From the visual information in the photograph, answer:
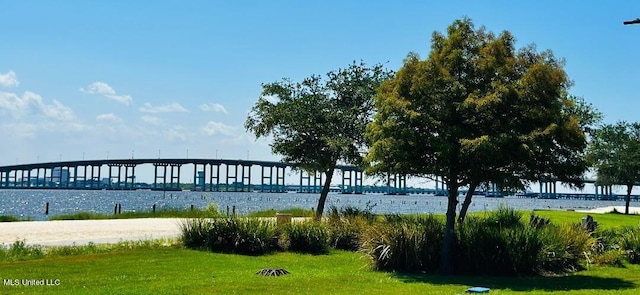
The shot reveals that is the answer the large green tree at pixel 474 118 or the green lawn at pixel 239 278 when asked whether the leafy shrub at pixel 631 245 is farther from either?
the large green tree at pixel 474 118

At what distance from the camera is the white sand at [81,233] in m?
25.3

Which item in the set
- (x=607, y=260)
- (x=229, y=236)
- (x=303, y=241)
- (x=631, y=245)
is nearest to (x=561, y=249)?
(x=607, y=260)

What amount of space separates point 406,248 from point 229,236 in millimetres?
6784

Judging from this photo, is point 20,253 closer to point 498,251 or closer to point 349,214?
point 349,214

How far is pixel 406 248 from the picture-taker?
60.3 ft

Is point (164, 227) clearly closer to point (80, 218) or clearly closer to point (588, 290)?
point (80, 218)

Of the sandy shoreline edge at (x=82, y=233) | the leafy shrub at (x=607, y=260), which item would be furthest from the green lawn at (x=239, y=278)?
the sandy shoreline edge at (x=82, y=233)

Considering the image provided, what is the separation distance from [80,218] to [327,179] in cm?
1789

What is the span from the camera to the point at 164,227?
33812 millimetres

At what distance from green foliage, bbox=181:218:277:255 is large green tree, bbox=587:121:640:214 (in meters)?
47.1

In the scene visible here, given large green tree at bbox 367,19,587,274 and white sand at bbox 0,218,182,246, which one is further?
white sand at bbox 0,218,182,246

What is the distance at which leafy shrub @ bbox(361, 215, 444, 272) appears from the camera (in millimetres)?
18344

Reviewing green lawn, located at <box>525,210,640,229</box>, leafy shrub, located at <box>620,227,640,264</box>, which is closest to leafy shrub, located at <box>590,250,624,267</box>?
leafy shrub, located at <box>620,227,640,264</box>

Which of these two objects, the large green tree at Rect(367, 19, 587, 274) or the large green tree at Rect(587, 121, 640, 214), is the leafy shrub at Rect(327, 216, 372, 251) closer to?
the large green tree at Rect(367, 19, 587, 274)
